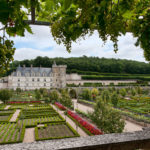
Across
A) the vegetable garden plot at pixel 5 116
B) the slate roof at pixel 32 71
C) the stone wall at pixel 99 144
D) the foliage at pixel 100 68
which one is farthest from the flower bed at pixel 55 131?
the foliage at pixel 100 68

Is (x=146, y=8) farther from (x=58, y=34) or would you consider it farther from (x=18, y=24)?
(x=18, y=24)

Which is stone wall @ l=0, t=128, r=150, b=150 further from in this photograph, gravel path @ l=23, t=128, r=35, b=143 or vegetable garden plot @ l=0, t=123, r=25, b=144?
gravel path @ l=23, t=128, r=35, b=143

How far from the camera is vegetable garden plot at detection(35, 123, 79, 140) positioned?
11.4 metres

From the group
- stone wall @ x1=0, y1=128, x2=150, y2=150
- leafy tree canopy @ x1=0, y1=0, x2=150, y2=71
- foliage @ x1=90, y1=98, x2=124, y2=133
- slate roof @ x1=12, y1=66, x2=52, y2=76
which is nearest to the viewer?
leafy tree canopy @ x1=0, y1=0, x2=150, y2=71

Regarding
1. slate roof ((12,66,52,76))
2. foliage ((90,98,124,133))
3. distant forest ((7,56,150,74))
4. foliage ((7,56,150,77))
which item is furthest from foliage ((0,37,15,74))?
distant forest ((7,56,150,74))

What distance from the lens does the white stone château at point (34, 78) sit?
49000 mm

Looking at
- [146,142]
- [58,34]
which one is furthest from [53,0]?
[146,142]

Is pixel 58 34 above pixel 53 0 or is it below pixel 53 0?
below

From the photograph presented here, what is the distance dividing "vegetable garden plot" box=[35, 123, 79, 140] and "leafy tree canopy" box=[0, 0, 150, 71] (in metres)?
10.7

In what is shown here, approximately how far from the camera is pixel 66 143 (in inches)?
92.3

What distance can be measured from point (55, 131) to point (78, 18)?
1216 centimetres

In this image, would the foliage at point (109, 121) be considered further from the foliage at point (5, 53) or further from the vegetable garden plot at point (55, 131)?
the foliage at point (5, 53)

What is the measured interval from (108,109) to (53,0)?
9.95 meters

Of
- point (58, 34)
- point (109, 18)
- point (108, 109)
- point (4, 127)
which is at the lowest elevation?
point (4, 127)
